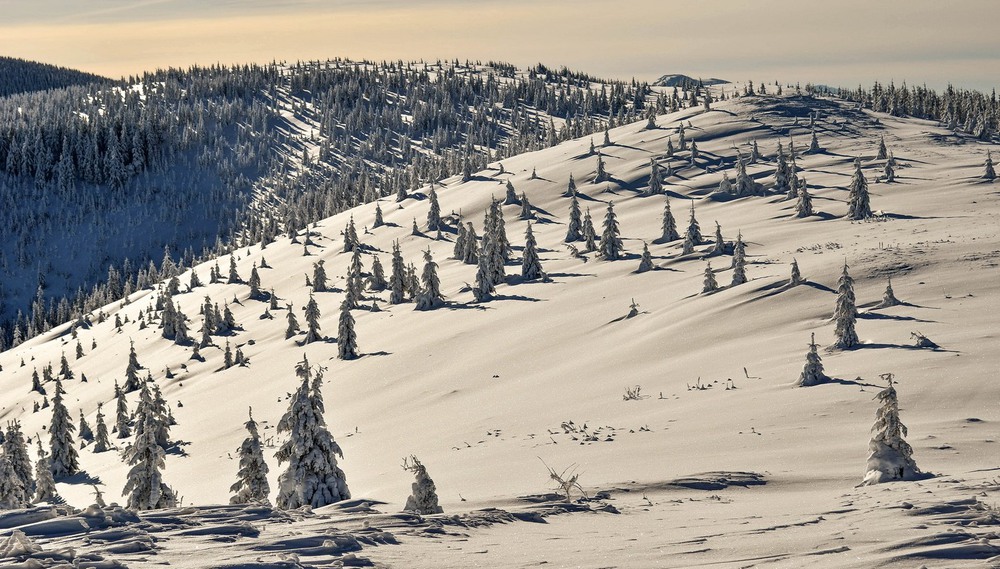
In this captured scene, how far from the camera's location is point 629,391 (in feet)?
124

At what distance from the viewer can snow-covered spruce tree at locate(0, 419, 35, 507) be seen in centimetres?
3712

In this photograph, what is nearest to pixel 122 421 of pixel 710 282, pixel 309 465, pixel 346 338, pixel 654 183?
pixel 346 338

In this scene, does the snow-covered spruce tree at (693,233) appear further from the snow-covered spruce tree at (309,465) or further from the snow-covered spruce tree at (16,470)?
the snow-covered spruce tree at (309,465)

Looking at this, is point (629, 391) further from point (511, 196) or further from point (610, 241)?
point (511, 196)

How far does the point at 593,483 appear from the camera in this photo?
77.4ft

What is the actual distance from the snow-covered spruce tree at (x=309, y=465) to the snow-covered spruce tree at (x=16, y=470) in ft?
50.3

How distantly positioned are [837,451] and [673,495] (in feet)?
21.1

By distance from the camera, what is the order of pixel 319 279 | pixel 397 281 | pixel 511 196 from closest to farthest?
pixel 397 281 → pixel 319 279 → pixel 511 196

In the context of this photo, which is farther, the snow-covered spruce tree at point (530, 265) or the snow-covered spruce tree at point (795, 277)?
the snow-covered spruce tree at point (530, 265)

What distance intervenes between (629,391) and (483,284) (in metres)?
33.3

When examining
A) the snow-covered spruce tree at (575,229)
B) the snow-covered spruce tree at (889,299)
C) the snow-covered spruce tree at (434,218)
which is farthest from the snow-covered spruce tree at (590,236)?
the snow-covered spruce tree at (889,299)

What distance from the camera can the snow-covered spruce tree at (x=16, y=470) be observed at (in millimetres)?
37125

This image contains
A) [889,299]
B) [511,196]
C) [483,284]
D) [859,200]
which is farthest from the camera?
[511,196]

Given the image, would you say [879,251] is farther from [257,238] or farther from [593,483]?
[257,238]
